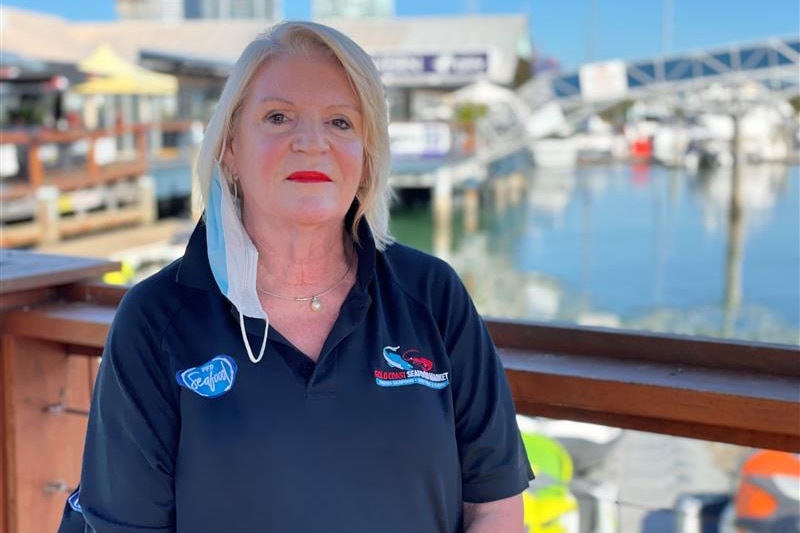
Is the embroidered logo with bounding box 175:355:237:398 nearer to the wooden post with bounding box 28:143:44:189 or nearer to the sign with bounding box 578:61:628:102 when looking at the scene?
the wooden post with bounding box 28:143:44:189

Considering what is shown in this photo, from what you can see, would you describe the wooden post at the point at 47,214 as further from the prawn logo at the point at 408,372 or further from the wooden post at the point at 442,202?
the wooden post at the point at 442,202

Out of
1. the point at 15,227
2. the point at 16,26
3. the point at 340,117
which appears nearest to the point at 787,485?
the point at 340,117

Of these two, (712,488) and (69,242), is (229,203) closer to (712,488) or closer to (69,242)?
(712,488)

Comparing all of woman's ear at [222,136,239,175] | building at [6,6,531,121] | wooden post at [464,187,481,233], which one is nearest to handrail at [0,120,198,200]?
building at [6,6,531,121]

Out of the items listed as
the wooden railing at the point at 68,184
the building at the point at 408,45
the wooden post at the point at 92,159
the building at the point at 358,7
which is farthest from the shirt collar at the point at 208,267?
the building at the point at 358,7

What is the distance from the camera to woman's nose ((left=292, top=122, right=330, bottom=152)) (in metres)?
1.54

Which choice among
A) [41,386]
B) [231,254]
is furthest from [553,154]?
[231,254]

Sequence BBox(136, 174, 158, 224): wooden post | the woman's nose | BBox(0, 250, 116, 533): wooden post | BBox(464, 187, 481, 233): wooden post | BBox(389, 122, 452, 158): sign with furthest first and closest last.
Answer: BBox(464, 187, 481, 233): wooden post, BBox(389, 122, 452, 158): sign, BBox(136, 174, 158, 224): wooden post, BBox(0, 250, 116, 533): wooden post, the woman's nose

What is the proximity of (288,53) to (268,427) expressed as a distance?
59 cm

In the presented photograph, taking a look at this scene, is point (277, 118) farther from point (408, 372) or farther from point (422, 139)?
point (422, 139)

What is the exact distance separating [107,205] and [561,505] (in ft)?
51.6

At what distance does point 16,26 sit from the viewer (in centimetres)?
1955

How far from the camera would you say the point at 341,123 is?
62.9 inches

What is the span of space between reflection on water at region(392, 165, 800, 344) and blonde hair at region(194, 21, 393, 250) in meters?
11.1
